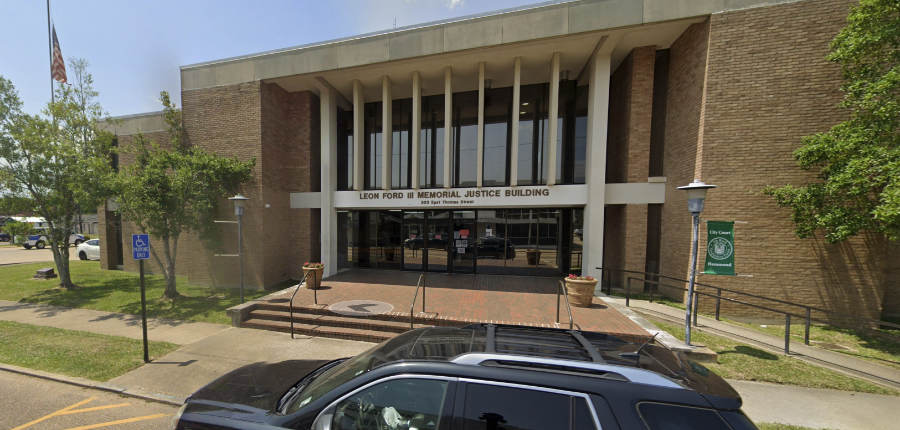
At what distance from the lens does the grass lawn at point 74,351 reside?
502 cm

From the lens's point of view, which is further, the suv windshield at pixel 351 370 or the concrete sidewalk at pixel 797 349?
the concrete sidewalk at pixel 797 349

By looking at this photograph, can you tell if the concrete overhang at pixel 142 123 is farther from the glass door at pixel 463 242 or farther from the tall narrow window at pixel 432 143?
the glass door at pixel 463 242

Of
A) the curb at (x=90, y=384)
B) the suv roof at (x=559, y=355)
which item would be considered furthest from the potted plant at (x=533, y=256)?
the curb at (x=90, y=384)

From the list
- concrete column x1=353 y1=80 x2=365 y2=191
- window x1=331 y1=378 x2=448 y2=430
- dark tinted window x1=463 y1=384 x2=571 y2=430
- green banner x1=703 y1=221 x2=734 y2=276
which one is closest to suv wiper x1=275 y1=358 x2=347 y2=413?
window x1=331 y1=378 x2=448 y2=430

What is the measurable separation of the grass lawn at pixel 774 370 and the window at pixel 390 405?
588cm

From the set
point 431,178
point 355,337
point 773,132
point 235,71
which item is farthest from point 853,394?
point 235,71

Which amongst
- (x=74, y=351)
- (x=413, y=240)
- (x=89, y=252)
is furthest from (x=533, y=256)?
(x=89, y=252)

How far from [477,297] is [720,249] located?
616 centimetres

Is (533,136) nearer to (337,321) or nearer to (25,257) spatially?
(337,321)

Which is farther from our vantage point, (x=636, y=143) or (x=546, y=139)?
(x=546, y=139)

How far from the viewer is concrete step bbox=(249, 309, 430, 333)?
6.64 m

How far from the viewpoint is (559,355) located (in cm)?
201

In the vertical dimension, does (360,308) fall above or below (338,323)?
above

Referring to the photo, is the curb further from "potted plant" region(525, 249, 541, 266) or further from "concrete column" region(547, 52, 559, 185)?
"potted plant" region(525, 249, 541, 266)
